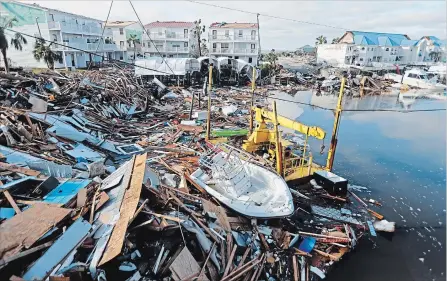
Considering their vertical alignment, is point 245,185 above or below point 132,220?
below

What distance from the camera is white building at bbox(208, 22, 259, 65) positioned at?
47.8 meters

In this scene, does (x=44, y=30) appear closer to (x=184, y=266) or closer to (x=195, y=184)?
(x=195, y=184)

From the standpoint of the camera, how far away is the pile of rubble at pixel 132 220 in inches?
209

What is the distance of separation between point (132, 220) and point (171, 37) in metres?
49.5

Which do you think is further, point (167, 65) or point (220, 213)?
point (167, 65)

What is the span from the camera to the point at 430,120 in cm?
2488

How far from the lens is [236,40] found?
48.2 meters

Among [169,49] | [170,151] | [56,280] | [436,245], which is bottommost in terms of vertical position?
[436,245]

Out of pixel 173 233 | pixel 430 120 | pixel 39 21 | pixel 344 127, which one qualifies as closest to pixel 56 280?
pixel 173 233

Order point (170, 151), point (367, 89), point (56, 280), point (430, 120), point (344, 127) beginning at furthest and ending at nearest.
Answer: point (367, 89), point (430, 120), point (344, 127), point (170, 151), point (56, 280)

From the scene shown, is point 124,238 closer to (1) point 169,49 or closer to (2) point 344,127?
(2) point 344,127

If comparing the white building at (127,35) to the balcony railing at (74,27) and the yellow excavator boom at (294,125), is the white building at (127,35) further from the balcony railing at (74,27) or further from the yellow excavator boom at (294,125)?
the yellow excavator boom at (294,125)

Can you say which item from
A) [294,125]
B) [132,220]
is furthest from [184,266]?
[294,125]

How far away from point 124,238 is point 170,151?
8091mm
